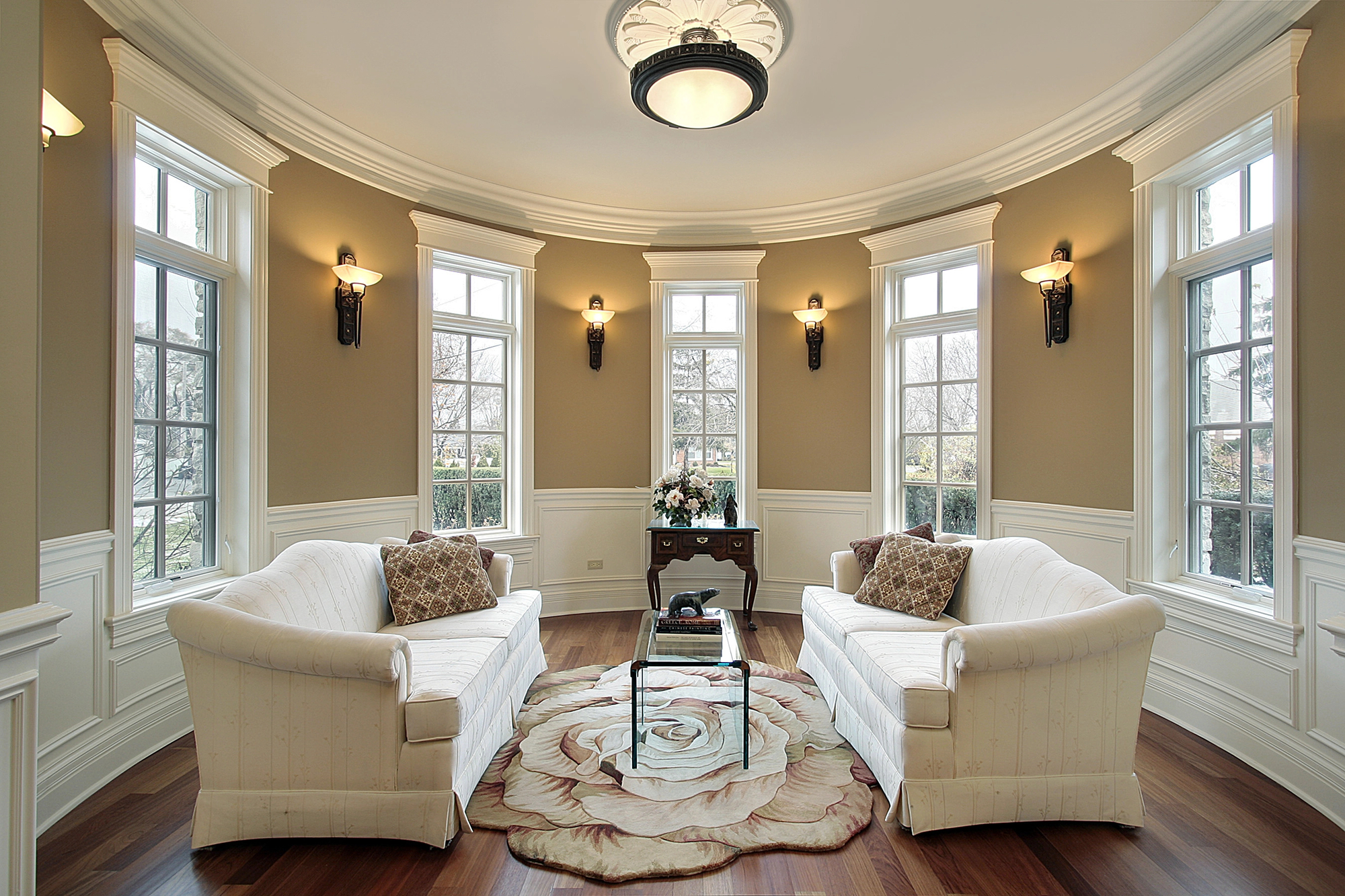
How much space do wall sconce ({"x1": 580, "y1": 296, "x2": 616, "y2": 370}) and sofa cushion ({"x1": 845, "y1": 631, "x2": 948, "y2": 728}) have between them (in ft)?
10.0

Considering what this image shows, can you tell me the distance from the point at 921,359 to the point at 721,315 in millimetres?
1592

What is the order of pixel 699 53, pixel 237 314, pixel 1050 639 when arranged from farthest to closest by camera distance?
pixel 237 314 → pixel 699 53 → pixel 1050 639

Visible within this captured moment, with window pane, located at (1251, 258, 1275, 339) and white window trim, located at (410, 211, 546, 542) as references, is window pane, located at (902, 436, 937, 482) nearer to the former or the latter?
window pane, located at (1251, 258, 1275, 339)

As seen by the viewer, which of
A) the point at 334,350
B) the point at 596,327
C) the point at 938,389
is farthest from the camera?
the point at 596,327

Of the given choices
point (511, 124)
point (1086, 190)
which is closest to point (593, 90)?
point (511, 124)

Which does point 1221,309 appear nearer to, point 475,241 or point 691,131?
point 691,131

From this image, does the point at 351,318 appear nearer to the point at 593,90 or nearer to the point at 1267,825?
the point at 593,90

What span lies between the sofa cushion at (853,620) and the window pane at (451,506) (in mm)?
2613

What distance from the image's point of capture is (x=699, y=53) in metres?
2.72

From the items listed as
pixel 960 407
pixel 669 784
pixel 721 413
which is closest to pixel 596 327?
pixel 721 413

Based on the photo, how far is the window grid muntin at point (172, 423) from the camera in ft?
9.72

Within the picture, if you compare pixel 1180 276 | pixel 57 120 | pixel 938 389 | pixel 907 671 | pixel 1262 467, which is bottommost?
pixel 907 671

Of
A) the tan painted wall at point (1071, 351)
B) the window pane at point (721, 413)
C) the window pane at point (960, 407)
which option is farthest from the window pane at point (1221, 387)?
the window pane at point (721, 413)

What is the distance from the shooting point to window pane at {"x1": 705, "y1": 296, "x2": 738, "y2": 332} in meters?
5.33
